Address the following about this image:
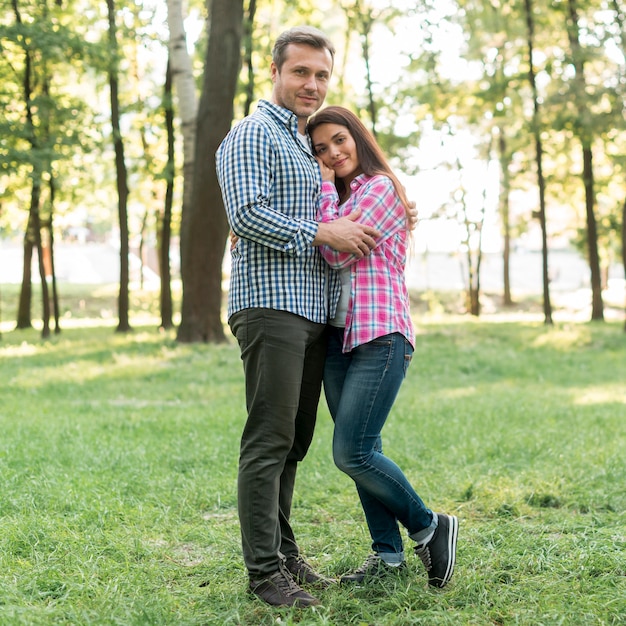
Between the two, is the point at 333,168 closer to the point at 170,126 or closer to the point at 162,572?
the point at 162,572

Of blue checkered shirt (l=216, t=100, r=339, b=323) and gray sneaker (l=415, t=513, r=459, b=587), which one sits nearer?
blue checkered shirt (l=216, t=100, r=339, b=323)

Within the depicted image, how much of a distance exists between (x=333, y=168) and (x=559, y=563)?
2.20 m

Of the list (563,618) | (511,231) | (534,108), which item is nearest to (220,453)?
(563,618)

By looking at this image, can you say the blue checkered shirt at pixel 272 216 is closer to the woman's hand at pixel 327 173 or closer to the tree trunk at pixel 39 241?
the woman's hand at pixel 327 173

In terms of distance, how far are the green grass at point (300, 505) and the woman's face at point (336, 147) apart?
6.33ft

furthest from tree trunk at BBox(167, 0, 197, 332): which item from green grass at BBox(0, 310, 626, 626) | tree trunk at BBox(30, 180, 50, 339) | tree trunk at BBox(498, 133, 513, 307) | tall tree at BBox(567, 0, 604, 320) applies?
tree trunk at BBox(498, 133, 513, 307)

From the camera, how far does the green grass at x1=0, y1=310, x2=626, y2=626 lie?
12.0 feet

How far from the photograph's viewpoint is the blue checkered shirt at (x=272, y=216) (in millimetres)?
3553

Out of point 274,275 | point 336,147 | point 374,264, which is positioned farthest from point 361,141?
point 274,275

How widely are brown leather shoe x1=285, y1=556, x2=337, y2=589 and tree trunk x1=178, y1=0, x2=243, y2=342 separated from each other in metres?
10.9

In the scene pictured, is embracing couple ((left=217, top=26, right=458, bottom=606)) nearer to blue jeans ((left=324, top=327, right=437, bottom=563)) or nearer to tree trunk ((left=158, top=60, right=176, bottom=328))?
blue jeans ((left=324, top=327, right=437, bottom=563))

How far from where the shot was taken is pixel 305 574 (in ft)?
13.2

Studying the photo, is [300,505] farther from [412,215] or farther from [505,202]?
[505,202]

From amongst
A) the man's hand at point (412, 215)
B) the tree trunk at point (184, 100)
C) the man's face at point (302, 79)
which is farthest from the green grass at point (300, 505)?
the tree trunk at point (184, 100)
